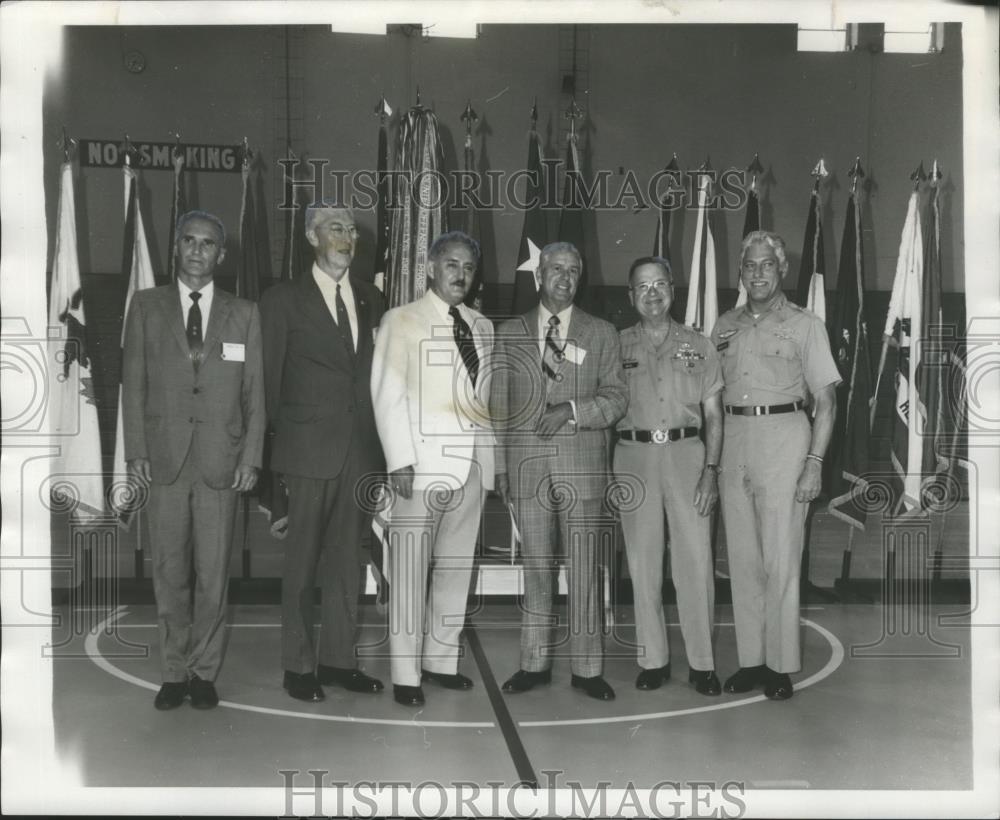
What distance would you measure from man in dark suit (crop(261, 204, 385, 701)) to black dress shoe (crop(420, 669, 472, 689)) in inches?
16.9

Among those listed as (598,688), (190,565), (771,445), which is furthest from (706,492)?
(190,565)

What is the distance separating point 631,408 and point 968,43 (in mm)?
1725

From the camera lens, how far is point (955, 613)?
525 centimetres

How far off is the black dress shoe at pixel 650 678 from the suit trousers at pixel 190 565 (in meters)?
1.68

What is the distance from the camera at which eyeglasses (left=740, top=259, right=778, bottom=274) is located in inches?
149

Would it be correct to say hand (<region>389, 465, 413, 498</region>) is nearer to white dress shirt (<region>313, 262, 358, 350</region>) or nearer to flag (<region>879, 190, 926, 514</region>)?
white dress shirt (<region>313, 262, 358, 350</region>)

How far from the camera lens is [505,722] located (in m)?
3.65

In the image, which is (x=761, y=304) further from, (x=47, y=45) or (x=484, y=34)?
(x=484, y=34)

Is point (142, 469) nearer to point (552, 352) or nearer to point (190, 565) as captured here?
point (190, 565)

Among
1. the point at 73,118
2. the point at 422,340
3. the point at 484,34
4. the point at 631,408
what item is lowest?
the point at 631,408

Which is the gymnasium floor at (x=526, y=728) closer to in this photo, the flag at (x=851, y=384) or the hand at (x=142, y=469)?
the hand at (x=142, y=469)

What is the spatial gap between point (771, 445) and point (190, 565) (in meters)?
2.30

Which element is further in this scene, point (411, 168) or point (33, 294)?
point (411, 168)

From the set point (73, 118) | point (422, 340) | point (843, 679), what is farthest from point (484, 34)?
point (843, 679)
